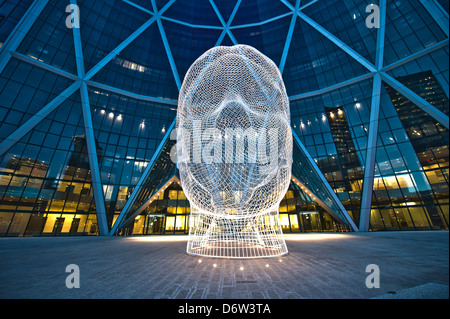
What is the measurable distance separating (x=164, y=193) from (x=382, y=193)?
23349 mm

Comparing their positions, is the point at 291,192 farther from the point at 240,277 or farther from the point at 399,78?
the point at 240,277

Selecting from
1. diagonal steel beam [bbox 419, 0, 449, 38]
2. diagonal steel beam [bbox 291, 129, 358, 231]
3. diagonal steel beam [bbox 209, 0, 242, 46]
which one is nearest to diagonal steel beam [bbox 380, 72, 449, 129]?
diagonal steel beam [bbox 419, 0, 449, 38]

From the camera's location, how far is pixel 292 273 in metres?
3.99

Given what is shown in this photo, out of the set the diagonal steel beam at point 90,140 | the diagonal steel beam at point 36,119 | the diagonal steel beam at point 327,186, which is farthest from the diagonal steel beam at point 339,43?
the diagonal steel beam at point 36,119

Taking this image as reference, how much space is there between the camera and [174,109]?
24562 millimetres

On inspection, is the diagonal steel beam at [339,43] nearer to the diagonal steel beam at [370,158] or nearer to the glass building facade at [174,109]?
the glass building facade at [174,109]

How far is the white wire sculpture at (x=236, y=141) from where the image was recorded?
632 centimetres

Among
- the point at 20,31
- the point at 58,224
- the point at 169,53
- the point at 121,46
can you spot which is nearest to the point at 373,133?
the point at 169,53

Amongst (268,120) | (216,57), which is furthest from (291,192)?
(216,57)

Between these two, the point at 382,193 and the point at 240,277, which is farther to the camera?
the point at 382,193

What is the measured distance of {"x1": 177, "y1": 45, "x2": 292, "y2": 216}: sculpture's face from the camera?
6324 mm

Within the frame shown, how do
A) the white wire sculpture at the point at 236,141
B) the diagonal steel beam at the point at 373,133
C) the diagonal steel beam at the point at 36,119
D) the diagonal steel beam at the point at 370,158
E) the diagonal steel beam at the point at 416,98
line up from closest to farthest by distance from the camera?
1. the white wire sculpture at the point at 236,141
2. the diagonal steel beam at the point at 416,98
3. the diagonal steel beam at the point at 36,119
4. the diagonal steel beam at the point at 370,158
5. the diagonal steel beam at the point at 373,133

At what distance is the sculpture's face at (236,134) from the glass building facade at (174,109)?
15699 millimetres

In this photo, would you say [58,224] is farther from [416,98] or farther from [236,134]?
[416,98]
